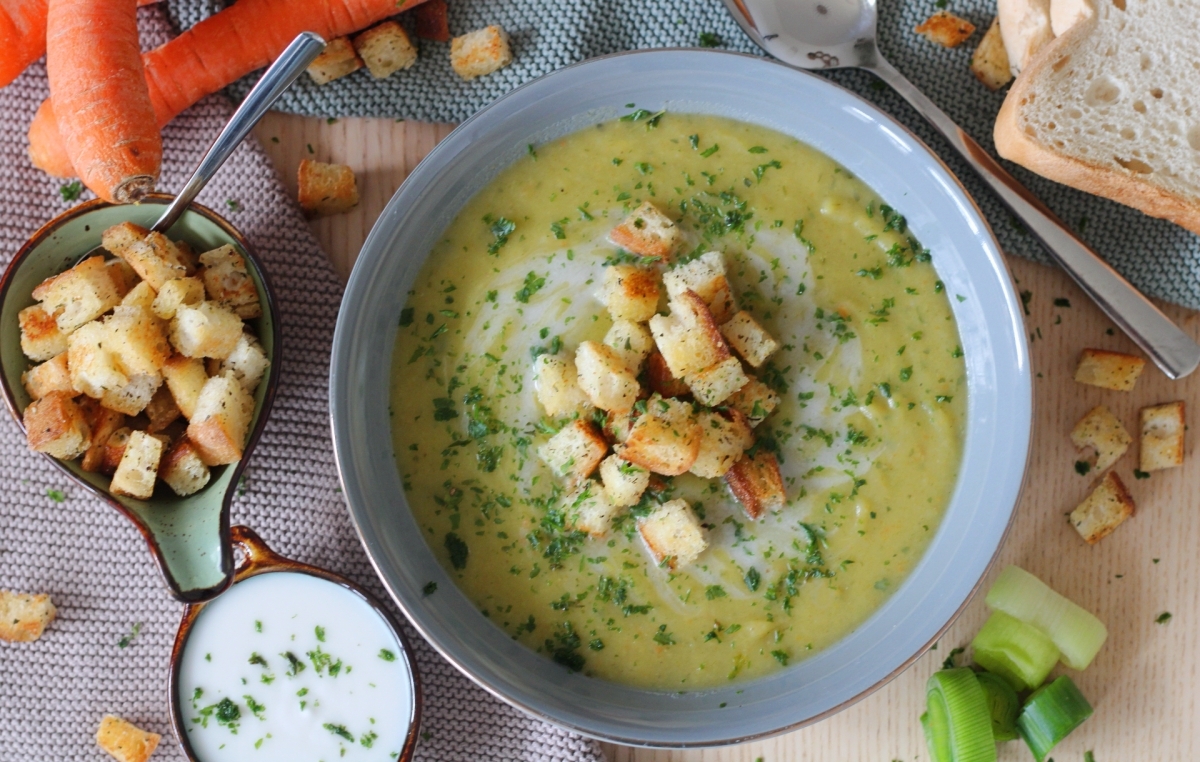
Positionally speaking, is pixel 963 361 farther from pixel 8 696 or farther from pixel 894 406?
pixel 8 696

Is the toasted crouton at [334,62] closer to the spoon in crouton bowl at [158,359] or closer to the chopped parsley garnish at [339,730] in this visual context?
the spoon in crouton bowl at [158,359]

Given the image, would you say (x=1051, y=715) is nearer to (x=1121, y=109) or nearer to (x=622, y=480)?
(x=622, y=480)

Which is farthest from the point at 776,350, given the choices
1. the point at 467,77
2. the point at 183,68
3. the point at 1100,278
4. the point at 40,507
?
the point at 40,507

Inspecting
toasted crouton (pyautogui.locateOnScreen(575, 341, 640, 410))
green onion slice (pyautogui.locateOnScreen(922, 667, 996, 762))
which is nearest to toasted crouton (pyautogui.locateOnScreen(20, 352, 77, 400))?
toasted crouton (pyautogui.locateOnScreen(575, 341, 640, 410))

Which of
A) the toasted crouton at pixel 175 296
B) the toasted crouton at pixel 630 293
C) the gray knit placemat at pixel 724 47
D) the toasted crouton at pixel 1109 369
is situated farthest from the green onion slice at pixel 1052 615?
the toasted crouton at pixel 175 296

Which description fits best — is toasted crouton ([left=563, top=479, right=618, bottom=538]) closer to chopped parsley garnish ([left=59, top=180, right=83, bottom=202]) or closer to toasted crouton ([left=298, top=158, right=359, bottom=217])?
toasted crouton ([left=298, top=158, right=359, bottom=217])

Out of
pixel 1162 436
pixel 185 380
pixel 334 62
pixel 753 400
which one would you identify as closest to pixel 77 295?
pixel 185 380
